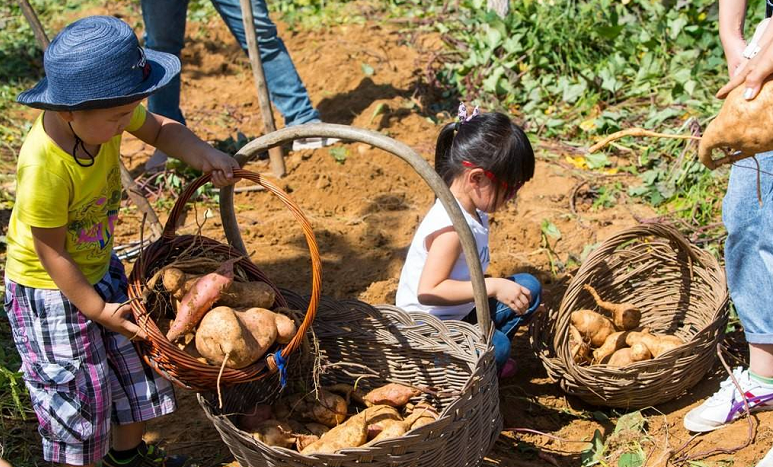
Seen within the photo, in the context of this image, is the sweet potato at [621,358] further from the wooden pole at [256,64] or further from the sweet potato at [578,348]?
the wooden pole at [256,64]

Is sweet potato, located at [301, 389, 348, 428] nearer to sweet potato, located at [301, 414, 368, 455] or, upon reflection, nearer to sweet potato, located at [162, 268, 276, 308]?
sweet potato, located at [301, 414, 368, 455]

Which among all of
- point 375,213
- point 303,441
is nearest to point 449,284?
point 303,441

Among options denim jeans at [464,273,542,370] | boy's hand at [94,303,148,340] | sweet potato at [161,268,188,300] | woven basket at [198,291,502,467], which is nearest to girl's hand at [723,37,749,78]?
denim jeans at [464,273,542,370]

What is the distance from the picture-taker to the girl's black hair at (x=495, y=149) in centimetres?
274

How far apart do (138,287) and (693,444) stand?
6.41ft

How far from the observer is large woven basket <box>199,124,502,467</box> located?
2191mm

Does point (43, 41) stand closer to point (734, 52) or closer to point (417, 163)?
point (417, 163)

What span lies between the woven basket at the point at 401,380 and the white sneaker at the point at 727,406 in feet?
2.53

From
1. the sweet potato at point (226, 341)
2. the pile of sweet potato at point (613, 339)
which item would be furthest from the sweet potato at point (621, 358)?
the sweet potato at point (226, 341)

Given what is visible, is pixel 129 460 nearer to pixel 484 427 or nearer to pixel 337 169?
pixel 484 427

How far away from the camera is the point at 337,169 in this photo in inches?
186

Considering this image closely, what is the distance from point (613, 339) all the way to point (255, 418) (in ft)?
4.63

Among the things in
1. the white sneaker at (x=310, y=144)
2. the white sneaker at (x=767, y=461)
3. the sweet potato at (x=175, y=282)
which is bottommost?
the white sneaker at (x=767, y=461)

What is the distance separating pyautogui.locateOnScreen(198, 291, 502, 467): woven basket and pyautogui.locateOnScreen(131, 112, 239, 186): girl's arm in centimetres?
59
